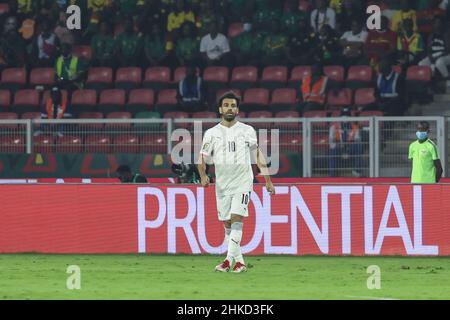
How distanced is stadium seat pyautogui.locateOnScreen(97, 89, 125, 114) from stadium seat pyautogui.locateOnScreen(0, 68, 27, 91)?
219cm

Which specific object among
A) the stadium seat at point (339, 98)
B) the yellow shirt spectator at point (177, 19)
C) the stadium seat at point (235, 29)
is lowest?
the stadium seat at point (339, 98)

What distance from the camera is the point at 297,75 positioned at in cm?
2838

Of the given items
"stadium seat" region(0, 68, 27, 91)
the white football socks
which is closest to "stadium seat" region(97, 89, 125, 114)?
"stadium seat" region(0, 68, 27, 91)

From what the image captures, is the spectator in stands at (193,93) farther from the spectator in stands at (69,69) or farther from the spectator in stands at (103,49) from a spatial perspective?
the spectator in stands at (103,49)

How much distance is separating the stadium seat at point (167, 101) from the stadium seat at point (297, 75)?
93.8 inches

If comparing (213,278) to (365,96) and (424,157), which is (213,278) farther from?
(365,96)

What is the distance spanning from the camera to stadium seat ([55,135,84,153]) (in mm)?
25781

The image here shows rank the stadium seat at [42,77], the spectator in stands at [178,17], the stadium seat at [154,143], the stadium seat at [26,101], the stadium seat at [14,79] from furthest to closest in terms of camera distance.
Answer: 1. the stadium seat at [14,79]
2. the stadium seat at [42,77]
3. the spectator in stands at [178,17]
4. the stadium seat at [26,101]
5. the stadium seat at [154,143]

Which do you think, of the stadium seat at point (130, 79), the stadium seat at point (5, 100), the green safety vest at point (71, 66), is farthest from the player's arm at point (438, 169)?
the stadium seat at point (5, 100)

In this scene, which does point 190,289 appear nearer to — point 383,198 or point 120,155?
point 383,198

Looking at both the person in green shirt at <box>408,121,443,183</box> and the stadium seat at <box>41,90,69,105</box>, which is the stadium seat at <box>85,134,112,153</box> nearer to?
the stadium seat at <box>41,90,69,105</box>

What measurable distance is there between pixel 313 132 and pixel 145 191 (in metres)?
5.84

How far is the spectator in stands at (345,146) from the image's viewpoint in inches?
963

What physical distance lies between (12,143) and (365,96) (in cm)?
690
